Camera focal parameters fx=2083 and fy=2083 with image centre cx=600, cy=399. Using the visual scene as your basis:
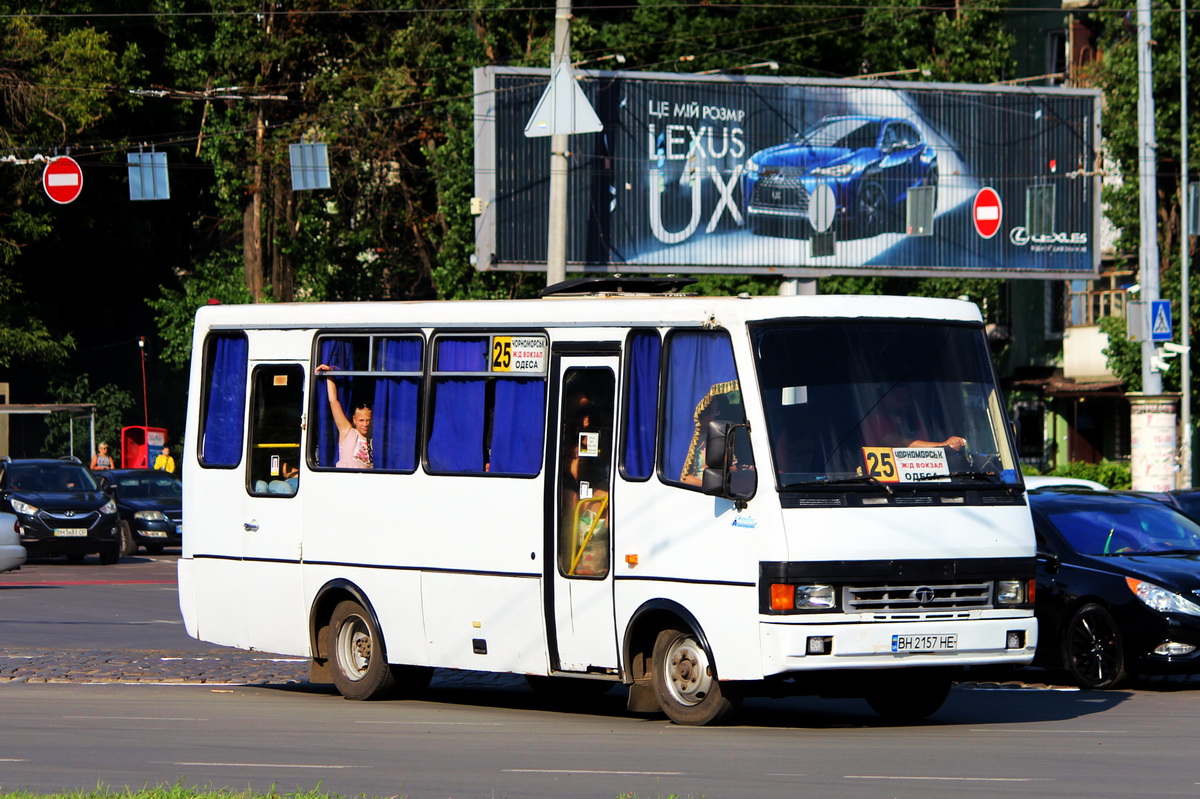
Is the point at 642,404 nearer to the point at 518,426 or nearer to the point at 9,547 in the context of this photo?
the point at 518,426

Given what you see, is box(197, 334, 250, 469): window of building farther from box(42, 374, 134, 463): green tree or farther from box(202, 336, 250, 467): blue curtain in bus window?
box(42, 374, 134, 463): green tree

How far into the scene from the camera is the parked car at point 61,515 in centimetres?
3294

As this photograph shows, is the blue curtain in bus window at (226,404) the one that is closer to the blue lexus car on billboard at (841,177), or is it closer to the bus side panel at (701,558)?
the bus side panel at (701,558)

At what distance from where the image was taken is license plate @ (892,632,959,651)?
1192cm

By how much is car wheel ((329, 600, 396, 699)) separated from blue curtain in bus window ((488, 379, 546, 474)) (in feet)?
5.71

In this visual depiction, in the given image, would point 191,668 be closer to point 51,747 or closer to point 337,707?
point 337,707

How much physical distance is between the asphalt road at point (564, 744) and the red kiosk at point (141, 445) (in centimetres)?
3672

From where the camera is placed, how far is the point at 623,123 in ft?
135

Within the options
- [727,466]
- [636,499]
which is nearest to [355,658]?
[636,499]

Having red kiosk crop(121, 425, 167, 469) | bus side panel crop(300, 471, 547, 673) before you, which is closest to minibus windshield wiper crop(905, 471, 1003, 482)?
bus side panel crop(300, 471, 547, 673)

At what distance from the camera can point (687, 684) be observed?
12477 mm

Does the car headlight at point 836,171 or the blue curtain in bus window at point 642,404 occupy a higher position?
the car headlight at point 836,171

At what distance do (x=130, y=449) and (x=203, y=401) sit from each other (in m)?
39.2

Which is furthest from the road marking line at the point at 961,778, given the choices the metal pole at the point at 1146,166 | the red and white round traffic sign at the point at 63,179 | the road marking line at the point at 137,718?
the red and white round traffic sign at the point at 63,179
